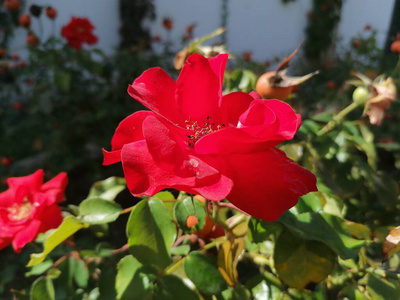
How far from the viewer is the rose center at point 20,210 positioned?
0.66 meters

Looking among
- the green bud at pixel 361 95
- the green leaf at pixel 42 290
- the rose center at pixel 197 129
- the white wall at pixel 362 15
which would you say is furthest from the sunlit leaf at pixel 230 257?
the white wall at pixel 362 15

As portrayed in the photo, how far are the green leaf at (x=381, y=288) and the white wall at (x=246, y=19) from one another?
3.85m

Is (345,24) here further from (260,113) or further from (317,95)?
(260,113)

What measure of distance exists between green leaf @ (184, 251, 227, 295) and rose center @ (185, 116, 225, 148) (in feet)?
0.55

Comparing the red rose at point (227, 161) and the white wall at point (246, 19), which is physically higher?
the red rose at point (227, 161)

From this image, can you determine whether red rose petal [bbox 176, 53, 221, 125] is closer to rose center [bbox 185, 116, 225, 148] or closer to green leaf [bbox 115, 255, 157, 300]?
rose center [bbox 185, 116, 225, 148]

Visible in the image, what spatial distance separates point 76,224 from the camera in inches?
19.1

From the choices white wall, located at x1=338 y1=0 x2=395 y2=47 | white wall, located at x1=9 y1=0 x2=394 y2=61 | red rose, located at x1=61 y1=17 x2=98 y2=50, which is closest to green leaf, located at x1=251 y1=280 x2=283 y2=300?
red rose, located at x1=61 y1=17 x2=98 y2=50

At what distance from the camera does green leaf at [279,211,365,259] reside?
1.38 ft

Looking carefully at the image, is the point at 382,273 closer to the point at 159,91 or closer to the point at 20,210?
the point at 159,91

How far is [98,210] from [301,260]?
29 cm

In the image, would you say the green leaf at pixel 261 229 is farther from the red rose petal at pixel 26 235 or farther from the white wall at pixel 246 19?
the white wall at pixel 246 19

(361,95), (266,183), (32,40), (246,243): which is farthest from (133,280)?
(32,40)

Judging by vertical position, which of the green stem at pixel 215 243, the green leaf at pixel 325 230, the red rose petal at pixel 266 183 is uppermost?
the red rose petal at pixel 266 183
